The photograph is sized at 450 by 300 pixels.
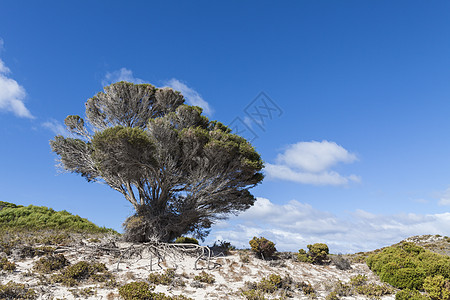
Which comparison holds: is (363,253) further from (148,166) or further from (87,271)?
(87,271)

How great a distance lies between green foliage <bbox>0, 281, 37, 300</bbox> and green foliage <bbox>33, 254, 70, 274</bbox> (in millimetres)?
1627

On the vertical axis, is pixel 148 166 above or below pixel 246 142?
below

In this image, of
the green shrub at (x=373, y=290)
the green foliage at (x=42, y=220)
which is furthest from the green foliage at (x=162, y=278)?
the green foliage at (x=42, y=220)

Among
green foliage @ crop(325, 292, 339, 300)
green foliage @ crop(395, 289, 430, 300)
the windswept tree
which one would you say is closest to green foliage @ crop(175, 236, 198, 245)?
the windswept tree

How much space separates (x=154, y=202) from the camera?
16641 mm

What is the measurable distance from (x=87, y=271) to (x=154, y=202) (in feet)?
22.7

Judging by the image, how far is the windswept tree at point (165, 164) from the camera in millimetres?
14289

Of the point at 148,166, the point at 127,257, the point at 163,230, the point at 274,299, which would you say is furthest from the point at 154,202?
the point at 274,299

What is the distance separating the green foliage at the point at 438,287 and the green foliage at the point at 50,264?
1260 cm

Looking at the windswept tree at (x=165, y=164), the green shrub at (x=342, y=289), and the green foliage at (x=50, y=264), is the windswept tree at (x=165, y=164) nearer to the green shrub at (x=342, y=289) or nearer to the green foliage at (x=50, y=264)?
the green foliage at (x=50, y=264)

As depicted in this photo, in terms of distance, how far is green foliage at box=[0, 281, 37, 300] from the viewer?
778 centimetres

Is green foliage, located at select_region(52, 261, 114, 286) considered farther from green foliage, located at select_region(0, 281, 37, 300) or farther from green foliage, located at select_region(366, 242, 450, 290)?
green foliage, located at select_region(366, 242, 450, 290)

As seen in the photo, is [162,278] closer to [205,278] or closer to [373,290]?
[205,278]

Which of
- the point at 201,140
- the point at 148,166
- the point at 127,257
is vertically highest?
the point at 201,140
